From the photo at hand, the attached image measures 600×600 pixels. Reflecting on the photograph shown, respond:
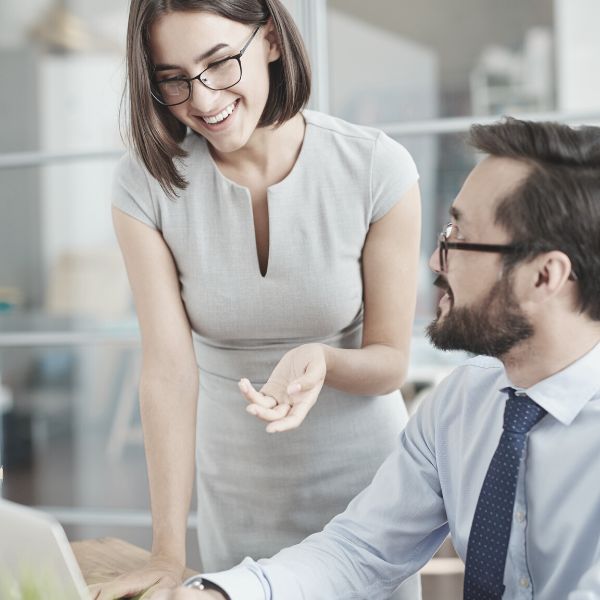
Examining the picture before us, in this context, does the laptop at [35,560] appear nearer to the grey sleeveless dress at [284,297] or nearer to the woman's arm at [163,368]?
the woman's arm at [163,368]

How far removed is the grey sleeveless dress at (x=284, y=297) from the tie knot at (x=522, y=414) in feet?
1.31

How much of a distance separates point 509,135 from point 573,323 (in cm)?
28

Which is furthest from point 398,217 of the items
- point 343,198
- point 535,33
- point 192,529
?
point 535,33

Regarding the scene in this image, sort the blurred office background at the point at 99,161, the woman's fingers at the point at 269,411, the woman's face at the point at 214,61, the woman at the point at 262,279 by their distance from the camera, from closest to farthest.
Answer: the woman's fingers at the point at 269,411, the woman's face at the point at 214,61, the woman at the point at 262,279, the blurred office background at the point at 99,161

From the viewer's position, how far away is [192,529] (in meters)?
3.39

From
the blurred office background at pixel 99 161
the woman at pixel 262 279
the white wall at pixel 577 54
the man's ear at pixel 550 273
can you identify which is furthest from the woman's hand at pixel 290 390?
the white wall at pixel 577 54

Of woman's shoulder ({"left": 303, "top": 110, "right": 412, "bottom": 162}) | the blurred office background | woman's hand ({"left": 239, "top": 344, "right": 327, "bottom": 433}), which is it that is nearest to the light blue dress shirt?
woman's hand ({"left": 239, "top": 344, "right": 327, "bottom": 433})

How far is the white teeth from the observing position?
1456 mm

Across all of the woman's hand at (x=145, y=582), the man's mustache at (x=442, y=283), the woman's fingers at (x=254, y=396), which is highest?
the man's mustache at (x=442, y=283)

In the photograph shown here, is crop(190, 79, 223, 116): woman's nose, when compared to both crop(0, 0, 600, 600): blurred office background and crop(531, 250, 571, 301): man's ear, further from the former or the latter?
crop(0, 0, 600, 600): blurred office background

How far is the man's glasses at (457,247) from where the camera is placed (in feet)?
4.23

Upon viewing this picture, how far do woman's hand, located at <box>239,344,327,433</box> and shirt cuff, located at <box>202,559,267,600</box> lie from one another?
21 centimetres

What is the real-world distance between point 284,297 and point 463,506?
0.45 m

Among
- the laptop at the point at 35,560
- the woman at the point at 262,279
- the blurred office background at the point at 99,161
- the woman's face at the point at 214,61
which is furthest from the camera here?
the blurred office background at the point at 99,161
